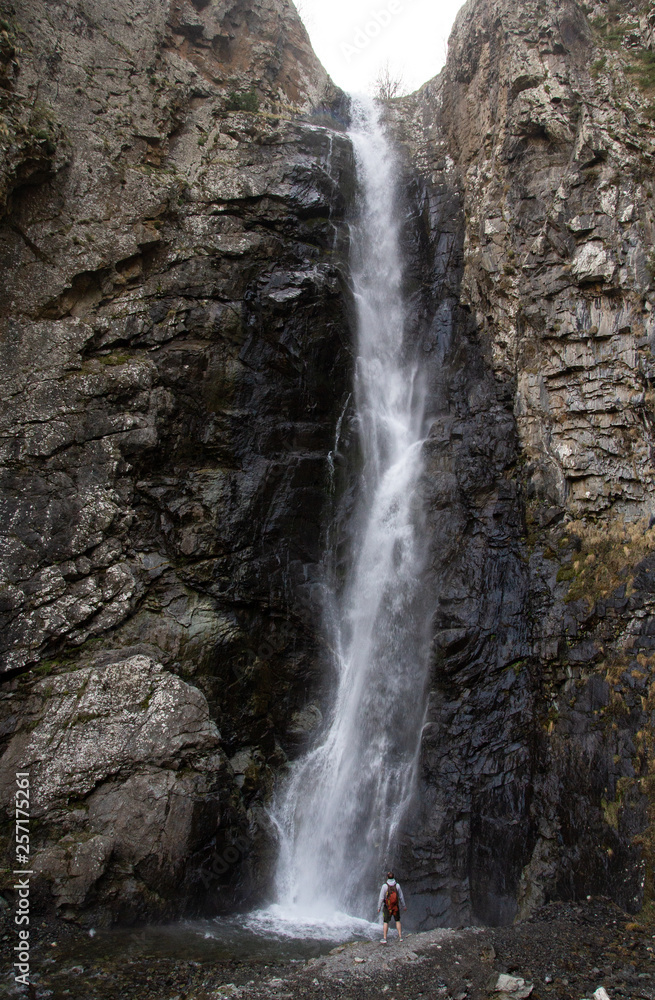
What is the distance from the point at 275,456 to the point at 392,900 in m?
9.13

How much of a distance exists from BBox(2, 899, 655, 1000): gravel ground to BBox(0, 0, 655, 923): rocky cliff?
1.02 metres

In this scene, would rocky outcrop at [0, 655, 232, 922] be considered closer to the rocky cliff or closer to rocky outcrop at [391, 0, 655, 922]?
the rocky cliff

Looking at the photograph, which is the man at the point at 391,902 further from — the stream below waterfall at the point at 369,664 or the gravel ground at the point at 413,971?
the stream below waterfall at the point at 369,664

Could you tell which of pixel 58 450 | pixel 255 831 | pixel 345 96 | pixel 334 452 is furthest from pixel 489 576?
pixel 345 96

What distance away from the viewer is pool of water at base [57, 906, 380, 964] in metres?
8.49

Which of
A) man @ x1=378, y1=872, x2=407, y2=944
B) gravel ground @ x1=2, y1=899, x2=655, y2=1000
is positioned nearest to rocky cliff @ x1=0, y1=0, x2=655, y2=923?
gravel ground @ x1=2, y1=899, x2=655, y2=1000

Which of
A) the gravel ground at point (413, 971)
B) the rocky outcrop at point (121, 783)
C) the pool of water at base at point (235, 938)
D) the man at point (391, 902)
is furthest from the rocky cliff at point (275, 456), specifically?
the man at point (391, 902)

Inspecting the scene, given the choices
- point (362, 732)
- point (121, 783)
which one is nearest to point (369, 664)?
point (362, 732)

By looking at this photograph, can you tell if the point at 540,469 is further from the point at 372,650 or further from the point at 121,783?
the point at 121,783

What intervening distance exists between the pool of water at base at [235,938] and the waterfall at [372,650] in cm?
52

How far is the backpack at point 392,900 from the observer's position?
9.37m

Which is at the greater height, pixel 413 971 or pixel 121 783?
→ pixel 121 783

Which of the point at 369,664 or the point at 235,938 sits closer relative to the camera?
the point at 235,938

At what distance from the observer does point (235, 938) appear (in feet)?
30.4
